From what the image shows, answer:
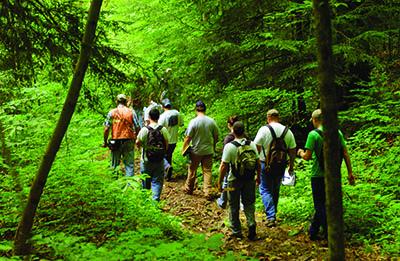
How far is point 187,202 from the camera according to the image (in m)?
9.51

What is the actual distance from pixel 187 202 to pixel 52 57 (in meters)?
5.20

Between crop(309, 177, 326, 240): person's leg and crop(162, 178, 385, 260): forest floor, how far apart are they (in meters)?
0.23

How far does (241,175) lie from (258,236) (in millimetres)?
1195

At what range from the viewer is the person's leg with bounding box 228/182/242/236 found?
6723 mm

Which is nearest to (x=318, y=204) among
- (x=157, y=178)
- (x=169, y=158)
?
(x=157, y=178)

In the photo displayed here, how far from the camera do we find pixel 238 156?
21.8 feet

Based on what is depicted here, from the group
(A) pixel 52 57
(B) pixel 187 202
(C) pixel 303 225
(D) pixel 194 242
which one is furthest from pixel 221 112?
(D) pixel 194 242

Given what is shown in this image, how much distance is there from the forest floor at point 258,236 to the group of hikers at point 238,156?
19cm

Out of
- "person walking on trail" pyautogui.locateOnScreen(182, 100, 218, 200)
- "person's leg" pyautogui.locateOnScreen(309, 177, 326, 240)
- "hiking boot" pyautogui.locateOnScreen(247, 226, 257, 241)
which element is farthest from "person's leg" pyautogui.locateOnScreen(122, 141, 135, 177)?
"person's leg" pyautogui.locateOnScreen(309, 177, 326, 240)

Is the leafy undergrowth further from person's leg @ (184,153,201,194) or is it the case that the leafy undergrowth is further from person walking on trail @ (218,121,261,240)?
person's leg @ (184,153,201,194)

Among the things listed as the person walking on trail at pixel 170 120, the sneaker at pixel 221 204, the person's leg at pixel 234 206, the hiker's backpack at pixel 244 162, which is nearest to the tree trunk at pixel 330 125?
the hiker's backpack at pixel 244 162

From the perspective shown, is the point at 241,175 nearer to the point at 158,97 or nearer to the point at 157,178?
the point at 157,178

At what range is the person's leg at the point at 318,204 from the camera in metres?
6.30

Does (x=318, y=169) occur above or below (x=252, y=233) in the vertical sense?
above
